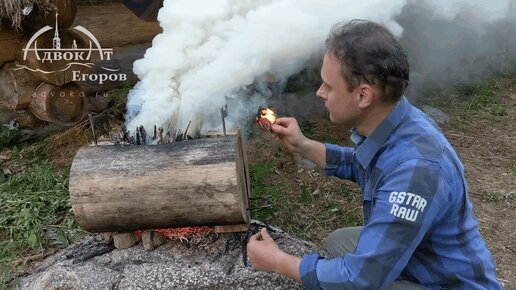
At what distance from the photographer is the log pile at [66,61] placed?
5.36 metres

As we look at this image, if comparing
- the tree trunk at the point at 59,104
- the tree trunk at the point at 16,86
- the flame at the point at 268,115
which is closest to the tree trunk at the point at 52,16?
the tree trunk at the point at 16,86

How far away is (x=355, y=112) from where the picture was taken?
96.6 inches

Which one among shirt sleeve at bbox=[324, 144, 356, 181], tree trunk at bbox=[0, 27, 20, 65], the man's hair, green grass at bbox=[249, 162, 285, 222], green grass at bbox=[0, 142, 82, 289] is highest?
the man's hair

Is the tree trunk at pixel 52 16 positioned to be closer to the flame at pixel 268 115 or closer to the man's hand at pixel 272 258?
the flame at pixel 268 115

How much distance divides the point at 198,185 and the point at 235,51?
3.78 feet

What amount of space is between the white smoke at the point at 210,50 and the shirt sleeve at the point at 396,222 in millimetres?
1694

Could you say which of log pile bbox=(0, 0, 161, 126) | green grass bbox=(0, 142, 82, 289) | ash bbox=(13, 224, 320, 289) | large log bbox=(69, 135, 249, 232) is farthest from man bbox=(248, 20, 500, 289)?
log pile bbox=(0, 0, 161, 126)

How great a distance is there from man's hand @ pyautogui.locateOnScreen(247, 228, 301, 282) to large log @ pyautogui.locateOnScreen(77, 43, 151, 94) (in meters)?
4.11

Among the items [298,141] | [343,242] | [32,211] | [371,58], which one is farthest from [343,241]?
[32,211]

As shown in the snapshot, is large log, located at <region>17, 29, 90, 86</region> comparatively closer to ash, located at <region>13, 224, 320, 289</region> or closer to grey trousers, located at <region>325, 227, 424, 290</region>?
ash, located at <region>13, 224, 320, 289</region>

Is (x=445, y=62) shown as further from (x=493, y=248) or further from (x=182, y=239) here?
(x=182, y=239)


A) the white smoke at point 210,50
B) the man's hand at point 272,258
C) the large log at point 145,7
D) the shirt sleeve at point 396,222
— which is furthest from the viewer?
the large log at point 145,7

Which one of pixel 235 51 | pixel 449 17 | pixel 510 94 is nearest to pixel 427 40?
pixel 449 17

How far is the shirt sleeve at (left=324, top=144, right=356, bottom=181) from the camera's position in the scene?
3.26 metres
